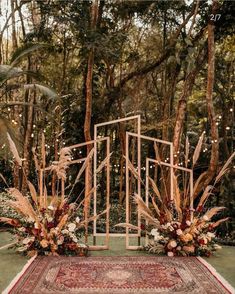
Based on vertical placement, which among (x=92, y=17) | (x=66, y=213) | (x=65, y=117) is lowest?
(x=66, y=213)

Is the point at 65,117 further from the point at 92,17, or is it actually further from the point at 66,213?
the point at 66,213

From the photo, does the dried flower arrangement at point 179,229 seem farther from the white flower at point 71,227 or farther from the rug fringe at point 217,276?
the white flower at point 71,227

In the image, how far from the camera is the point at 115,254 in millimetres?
5320

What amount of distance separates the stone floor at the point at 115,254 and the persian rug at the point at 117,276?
0.12 m

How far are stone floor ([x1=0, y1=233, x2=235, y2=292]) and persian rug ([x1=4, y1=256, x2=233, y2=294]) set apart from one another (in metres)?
0.12

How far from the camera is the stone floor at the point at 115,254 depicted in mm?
4319

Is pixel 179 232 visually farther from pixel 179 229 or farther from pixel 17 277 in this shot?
pixel 17 277

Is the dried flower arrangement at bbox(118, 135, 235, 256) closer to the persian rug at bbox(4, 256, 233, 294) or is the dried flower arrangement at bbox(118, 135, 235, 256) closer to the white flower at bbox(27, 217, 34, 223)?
the persian rug at bbox(4, 256, 233, 294)

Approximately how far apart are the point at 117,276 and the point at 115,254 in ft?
3.46

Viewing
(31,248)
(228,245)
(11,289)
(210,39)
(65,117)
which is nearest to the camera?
(11,289)

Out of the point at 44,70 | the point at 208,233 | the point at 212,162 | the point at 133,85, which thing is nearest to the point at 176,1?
the point at 133,85

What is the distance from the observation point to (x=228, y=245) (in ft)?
20.0

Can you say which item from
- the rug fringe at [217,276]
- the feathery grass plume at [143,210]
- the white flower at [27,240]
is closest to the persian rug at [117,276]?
the rug fringe at [217,276]

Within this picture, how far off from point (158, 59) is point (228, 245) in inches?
173
